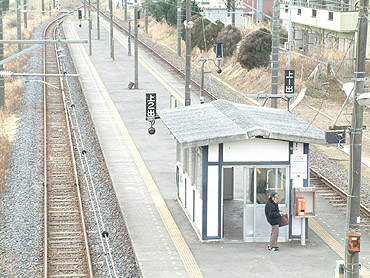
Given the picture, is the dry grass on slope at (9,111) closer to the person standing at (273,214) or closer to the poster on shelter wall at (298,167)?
the person standing at (273,214)

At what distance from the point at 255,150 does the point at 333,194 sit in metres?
5.31

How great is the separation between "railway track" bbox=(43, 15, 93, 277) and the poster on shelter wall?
445 centimetres

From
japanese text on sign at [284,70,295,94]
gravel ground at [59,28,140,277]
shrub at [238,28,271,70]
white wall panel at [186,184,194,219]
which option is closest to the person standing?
white wall panel at [186,184,194,219]

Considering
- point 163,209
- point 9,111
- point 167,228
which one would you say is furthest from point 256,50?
point 167,228

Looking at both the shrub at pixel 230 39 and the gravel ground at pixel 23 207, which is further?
the shrub at pixel 230 39

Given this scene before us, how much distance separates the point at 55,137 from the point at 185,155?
11621 mm

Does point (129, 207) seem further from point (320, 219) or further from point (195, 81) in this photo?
point (195, 81)

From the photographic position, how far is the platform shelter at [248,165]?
53.8ft

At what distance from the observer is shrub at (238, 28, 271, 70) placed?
41750mm

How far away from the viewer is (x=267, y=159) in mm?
16562

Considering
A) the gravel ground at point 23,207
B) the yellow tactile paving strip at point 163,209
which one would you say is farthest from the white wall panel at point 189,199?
the gravel ground at point 23,207

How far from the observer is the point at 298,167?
54.2ft

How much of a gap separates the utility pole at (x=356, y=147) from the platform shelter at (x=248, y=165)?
4.21 meters

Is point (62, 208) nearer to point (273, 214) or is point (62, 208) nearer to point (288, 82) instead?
point (273, 214)
